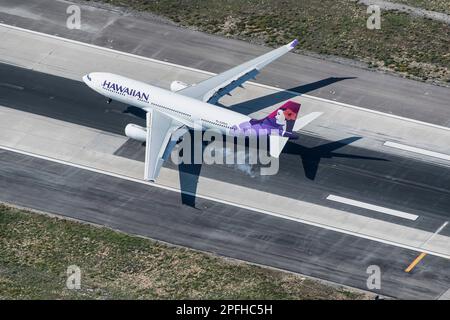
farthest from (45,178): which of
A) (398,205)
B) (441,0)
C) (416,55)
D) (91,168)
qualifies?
(441,0)

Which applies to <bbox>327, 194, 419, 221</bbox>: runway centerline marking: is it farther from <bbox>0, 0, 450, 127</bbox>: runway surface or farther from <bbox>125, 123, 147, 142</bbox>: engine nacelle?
<bbox>125, 123, 147, 142</bbox>: engine nacelle

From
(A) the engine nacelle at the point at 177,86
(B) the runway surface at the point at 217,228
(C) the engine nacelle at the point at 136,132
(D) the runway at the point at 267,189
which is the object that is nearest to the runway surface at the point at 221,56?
(D) the runway at the point at 267,189

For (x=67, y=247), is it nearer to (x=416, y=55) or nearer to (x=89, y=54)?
(x=89, y=54)

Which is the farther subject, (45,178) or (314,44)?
(314,44)

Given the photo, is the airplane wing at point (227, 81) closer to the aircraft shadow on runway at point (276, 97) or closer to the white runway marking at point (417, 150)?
the aircraft shadow on runway at point (276, 97)

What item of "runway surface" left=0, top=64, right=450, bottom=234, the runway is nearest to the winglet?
the runway
